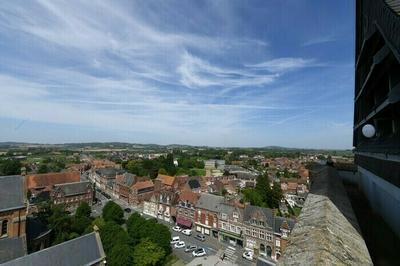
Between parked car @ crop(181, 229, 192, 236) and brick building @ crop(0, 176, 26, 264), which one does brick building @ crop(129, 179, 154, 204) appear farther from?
brick building @ crop(0, 176, 26, 264)

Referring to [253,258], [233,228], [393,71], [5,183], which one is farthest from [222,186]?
[393,71]

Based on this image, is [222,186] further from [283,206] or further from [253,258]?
[253,258]

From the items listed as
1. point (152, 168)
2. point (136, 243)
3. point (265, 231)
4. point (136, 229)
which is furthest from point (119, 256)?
point (152, 168)

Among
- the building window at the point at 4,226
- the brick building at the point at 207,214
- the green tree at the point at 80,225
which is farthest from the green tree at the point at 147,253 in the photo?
the brick building at the point at 207,214

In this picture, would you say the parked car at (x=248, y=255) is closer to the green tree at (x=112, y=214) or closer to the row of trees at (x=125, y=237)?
the row of trees at (x=125, y=237)

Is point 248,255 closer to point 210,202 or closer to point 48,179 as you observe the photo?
point 210,202

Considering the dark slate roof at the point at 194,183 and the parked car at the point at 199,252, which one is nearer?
the parked car at the point at 199,252

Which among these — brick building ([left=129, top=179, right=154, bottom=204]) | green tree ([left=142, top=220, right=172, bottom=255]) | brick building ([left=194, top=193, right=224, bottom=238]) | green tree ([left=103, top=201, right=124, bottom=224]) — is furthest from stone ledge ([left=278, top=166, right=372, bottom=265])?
brick building ([left=129, top=179, right=154, bottom=204])
